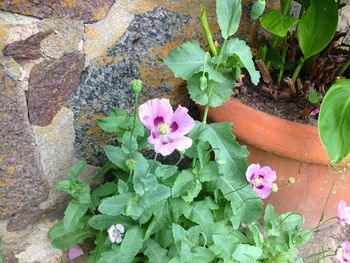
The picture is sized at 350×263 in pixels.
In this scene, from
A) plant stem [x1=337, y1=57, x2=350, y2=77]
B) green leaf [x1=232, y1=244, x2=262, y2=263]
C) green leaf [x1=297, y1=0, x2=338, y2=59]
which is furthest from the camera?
plant stem [x1=337, y1=57, x2=350, y2=77]

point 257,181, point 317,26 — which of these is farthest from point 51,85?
point 317,26

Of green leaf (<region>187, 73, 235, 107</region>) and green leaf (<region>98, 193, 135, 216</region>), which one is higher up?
green leaf (<region>187, 73, 235, 107</region>)

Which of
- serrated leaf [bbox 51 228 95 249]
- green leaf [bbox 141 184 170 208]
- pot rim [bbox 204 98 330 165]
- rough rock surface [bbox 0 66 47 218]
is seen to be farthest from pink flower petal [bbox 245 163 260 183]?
rough rock surface [bbox 0 66 47 218]

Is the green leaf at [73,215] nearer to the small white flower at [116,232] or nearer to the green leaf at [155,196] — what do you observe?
the small white flower at [116,232]

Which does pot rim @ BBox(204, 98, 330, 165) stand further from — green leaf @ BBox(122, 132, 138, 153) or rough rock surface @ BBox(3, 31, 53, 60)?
rough rock surface @ BBox(3, 31, 53, 60)

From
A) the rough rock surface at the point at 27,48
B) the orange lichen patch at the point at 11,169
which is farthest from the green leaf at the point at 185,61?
the orange lichen patch at the point at 11,169

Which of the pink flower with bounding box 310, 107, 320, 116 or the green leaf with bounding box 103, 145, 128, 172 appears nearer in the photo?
the green leaf with bounding box 103, 145, 128, 172
